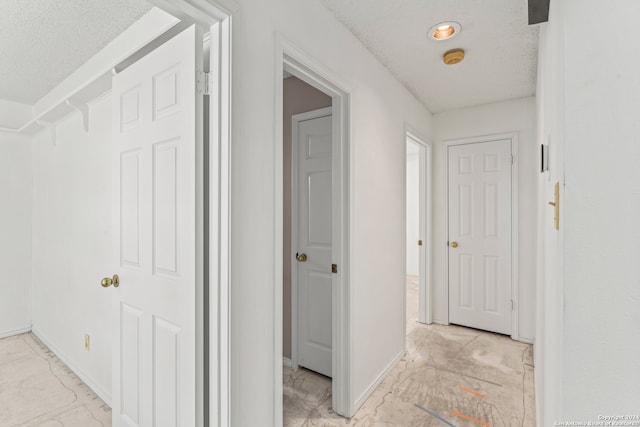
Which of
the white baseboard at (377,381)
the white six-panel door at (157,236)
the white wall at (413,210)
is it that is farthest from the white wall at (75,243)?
the white wall at (413,210)

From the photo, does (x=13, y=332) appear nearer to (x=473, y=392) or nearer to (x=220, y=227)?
(x=220, y=227)

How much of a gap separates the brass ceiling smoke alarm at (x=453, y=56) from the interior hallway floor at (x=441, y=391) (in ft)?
8.00

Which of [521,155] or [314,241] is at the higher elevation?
[521,155]

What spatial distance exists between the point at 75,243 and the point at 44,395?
112 cm

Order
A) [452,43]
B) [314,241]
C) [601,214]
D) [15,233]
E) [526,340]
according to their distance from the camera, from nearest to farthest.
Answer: [601,214], [452,43], [314,241], [526,340], [15,233]

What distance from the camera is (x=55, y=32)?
1.95m

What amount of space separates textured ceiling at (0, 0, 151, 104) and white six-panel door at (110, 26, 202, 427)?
0.38 m

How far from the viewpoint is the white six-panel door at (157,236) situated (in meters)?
1.28

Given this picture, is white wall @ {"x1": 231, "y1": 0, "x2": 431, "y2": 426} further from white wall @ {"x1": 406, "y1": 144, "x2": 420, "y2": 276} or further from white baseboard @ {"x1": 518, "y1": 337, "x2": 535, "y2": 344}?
white wall @ {"x1": 406, "y1": 144, "x2": 420, "y2": 276}

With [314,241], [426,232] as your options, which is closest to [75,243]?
[314,241]

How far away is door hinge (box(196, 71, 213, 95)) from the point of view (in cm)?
126

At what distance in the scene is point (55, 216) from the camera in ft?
9.77

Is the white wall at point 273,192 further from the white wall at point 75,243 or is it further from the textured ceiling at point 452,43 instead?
the white wall at point 75,243

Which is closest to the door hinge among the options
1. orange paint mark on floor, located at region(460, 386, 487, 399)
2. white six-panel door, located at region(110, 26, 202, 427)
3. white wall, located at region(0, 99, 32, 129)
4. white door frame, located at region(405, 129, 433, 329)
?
white six-panel door, located at region(110, 26, 202, 427)
